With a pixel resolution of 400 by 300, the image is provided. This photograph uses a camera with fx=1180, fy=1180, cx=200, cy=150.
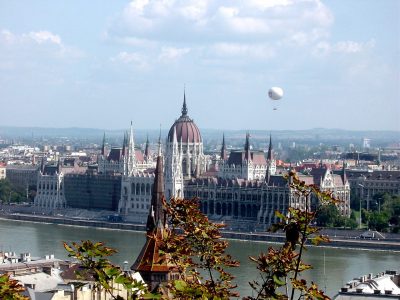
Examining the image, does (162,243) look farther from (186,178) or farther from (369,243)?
(186,178)

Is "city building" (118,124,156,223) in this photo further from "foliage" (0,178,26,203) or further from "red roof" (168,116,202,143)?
"foliage" (0,178,26,203)

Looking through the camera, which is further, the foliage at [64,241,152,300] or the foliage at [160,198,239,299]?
the foliage at [160,198,239,299]

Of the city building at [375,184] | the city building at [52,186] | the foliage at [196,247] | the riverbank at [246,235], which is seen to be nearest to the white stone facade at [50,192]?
the city building at [52,186]

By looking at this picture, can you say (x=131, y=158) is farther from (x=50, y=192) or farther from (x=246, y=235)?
(x=246, y=235)

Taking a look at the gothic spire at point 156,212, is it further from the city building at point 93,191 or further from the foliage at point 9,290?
the city building at point 93,191

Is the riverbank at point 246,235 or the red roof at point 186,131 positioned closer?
the riverbank at point 246,235

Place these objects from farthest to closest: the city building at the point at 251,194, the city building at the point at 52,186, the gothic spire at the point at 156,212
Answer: the city building at the point at 52,186 < the city building at the point at 251,194 < the gothic spire at the point at 156,212

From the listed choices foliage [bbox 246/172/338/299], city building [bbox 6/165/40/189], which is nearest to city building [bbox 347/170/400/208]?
city building [bbox 6/165/40/189]

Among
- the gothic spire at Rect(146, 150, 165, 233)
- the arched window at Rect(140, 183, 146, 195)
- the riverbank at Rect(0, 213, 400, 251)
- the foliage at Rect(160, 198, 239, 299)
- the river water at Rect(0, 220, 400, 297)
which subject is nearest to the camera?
the foliage at Rect(160, 198, 239, 299)
